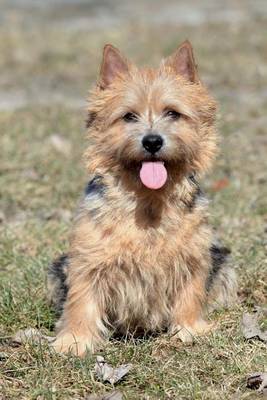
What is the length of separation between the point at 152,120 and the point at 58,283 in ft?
4.03

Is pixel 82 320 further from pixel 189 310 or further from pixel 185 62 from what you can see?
pixel 185 62

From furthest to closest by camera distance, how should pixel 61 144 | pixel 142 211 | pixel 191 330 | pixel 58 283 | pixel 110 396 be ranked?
pixel 61 144 → pixel 58 283 → pixel 191 330 → pixel 142 211 → pixel 110 396

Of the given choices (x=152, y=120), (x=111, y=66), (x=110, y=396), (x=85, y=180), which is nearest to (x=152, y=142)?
(x=152, y=120)

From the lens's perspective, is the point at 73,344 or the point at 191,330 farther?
the point at 191,330

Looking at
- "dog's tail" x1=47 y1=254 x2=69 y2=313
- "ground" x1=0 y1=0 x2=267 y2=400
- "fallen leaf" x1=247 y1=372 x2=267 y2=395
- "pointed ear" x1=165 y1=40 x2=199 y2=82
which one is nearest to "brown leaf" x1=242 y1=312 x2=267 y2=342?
"ground" x1=0 y1=0 x2=267 y2=400

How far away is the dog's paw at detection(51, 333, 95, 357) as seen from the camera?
4891 millimetres

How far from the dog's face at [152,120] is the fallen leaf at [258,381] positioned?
1186 mm

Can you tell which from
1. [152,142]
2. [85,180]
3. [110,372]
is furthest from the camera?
[85,180]

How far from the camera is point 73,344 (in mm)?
4938

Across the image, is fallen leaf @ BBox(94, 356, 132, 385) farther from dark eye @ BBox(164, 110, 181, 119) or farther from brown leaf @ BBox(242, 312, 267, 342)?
dark eye @ BBox(164, 110, 181, 119)

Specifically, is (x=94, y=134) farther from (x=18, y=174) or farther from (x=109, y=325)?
(x=18, y=174)

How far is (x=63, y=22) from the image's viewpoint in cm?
1941

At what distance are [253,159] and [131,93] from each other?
427 centimetres

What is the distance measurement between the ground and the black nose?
1077 mm
